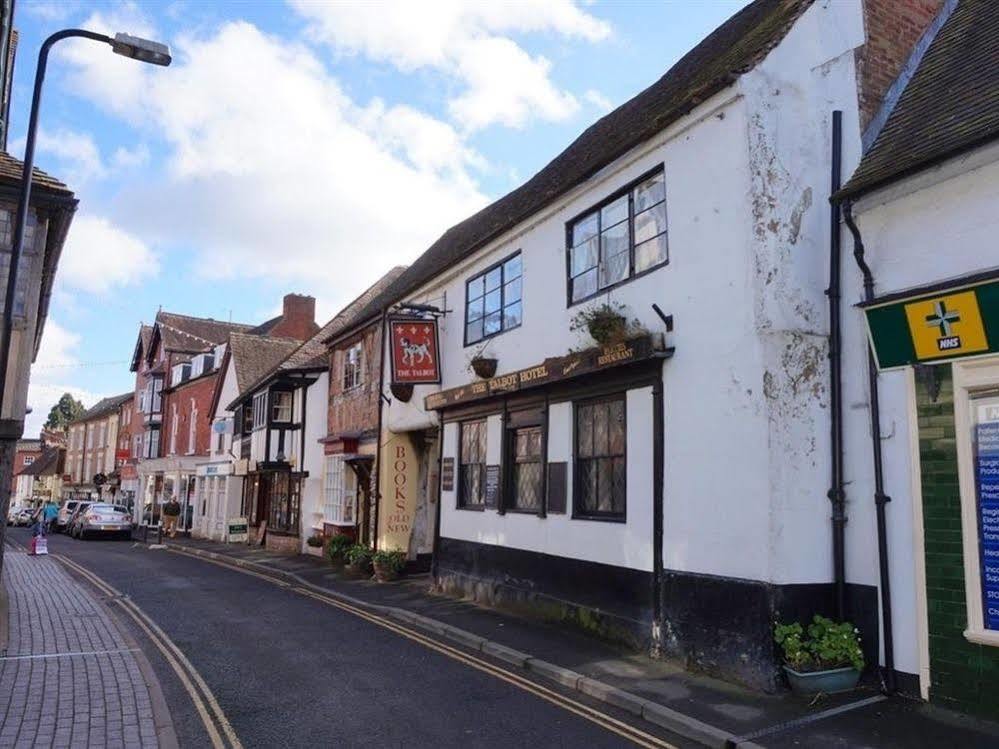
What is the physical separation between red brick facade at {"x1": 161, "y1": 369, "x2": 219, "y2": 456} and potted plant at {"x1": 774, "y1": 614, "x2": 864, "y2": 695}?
113ft

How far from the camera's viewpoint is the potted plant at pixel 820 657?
7.16 meters

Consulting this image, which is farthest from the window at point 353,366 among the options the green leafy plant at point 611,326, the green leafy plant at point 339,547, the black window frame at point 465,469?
the green leafy plant at point 611,326

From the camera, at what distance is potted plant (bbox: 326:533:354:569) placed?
2005cm

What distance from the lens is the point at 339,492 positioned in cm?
2170

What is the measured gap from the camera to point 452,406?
1491cm

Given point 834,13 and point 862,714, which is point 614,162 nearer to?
point 834,13

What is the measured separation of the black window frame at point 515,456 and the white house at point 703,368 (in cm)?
6

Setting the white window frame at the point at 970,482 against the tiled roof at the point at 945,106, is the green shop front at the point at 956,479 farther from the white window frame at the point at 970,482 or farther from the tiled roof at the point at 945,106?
the tiled roof at the point at 945,106

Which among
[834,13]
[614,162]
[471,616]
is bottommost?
[471,616]

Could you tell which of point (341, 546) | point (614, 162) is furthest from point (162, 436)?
point (614, 162)

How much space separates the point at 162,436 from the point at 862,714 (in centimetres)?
4618

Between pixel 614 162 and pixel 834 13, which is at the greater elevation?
pixel 834 13

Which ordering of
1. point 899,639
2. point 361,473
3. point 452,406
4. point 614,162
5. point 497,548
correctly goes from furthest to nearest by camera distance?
point 361,473 → point 452,406 → point 497,548 → point 614,162 → point 899,639

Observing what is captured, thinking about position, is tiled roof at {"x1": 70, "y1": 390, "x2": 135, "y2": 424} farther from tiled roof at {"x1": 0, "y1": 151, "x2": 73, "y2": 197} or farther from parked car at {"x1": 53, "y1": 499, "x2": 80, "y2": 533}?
tiled roof at {"x1": 0, "y1": 151, "x2": 73, "y2": 197}
